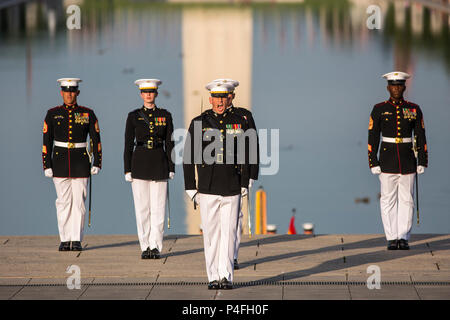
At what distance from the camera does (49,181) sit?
26.1 m

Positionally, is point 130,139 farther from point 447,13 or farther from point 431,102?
point 447,13

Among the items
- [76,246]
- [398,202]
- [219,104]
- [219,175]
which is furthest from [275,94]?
[219,175]

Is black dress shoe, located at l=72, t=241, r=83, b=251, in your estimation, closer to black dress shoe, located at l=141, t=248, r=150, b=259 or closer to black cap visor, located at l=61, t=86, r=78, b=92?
black dress shoe, located at l=141, t=248, r=150, b=259

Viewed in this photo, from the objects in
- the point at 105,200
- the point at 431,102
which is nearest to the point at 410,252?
the point at 105,200

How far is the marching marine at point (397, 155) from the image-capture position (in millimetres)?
15047

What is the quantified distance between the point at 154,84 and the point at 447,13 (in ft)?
208

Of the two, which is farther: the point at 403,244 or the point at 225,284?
the point at 403,244

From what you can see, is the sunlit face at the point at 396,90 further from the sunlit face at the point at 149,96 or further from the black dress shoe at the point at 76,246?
the black dress shoe at the point at 76,246

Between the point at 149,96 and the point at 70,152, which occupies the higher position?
the point at 149,96

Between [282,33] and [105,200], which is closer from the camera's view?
[105,200]

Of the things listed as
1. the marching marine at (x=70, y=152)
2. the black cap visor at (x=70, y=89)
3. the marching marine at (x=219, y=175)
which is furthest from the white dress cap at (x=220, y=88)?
the black cap visor at (x=70, y=89)

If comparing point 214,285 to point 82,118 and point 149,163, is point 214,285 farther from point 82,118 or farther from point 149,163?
point 82,118

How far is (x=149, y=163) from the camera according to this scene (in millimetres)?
14680

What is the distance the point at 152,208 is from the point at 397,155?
10.3 feet
